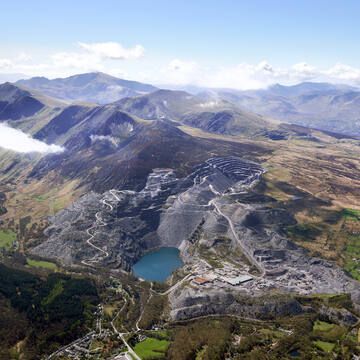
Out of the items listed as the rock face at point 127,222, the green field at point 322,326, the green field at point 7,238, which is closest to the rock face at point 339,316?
the green field at point 322,326

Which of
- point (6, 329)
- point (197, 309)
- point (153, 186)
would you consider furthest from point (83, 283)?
point (153, 186)

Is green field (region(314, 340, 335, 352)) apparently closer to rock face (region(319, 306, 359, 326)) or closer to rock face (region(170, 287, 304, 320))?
rock face (region(319, 306, 359, 326))

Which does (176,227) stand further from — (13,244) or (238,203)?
(13,244)

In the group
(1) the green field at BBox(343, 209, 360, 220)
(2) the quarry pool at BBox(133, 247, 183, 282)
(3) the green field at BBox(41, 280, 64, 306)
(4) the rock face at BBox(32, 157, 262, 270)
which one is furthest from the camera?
(1) the green field at BBox(343, 209, 360, 220)

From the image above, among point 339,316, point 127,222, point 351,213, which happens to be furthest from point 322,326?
point 351,213

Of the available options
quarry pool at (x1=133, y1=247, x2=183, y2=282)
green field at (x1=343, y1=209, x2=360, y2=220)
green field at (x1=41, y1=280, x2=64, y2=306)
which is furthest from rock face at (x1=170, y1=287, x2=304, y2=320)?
green field at (x1=343, y1=209, x2=360, y2=220)
